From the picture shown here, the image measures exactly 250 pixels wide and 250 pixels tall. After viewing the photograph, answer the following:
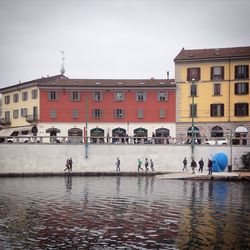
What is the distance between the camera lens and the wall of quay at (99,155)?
60406 mm

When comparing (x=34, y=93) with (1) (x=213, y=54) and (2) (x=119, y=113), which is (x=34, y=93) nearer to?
(2) (x=119, y=113)

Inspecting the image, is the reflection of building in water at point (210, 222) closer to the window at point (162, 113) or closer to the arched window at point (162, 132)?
the arched window at point (162, 132)

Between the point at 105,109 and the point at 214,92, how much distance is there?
54.2 ft

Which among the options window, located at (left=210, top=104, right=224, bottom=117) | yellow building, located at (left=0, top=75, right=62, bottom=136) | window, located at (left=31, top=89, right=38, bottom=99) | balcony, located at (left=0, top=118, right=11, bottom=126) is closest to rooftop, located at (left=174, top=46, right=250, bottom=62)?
window, located at (left=210, top=104, right=224, bottom=117)

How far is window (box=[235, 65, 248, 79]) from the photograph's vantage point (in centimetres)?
7212

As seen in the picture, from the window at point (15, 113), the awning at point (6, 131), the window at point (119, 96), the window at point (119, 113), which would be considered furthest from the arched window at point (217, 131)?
the awning at point (6, 131)

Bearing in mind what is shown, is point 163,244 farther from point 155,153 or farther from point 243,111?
point 243,111

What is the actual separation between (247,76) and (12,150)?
35.1 meters

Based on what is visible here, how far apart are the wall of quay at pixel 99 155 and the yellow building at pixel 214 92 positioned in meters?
11.8

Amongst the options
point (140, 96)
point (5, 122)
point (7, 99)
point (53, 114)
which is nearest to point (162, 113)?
point (140, 96)

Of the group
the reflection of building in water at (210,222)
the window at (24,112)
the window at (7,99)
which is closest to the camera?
the reflection of building in water at (210,222)

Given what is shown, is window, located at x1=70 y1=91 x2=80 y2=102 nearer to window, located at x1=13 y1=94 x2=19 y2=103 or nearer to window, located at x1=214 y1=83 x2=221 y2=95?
window, located at x1=13 y1=94 x2=19 y2=103

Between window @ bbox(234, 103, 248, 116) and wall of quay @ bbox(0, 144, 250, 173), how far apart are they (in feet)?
40.2

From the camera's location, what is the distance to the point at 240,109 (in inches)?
2844
